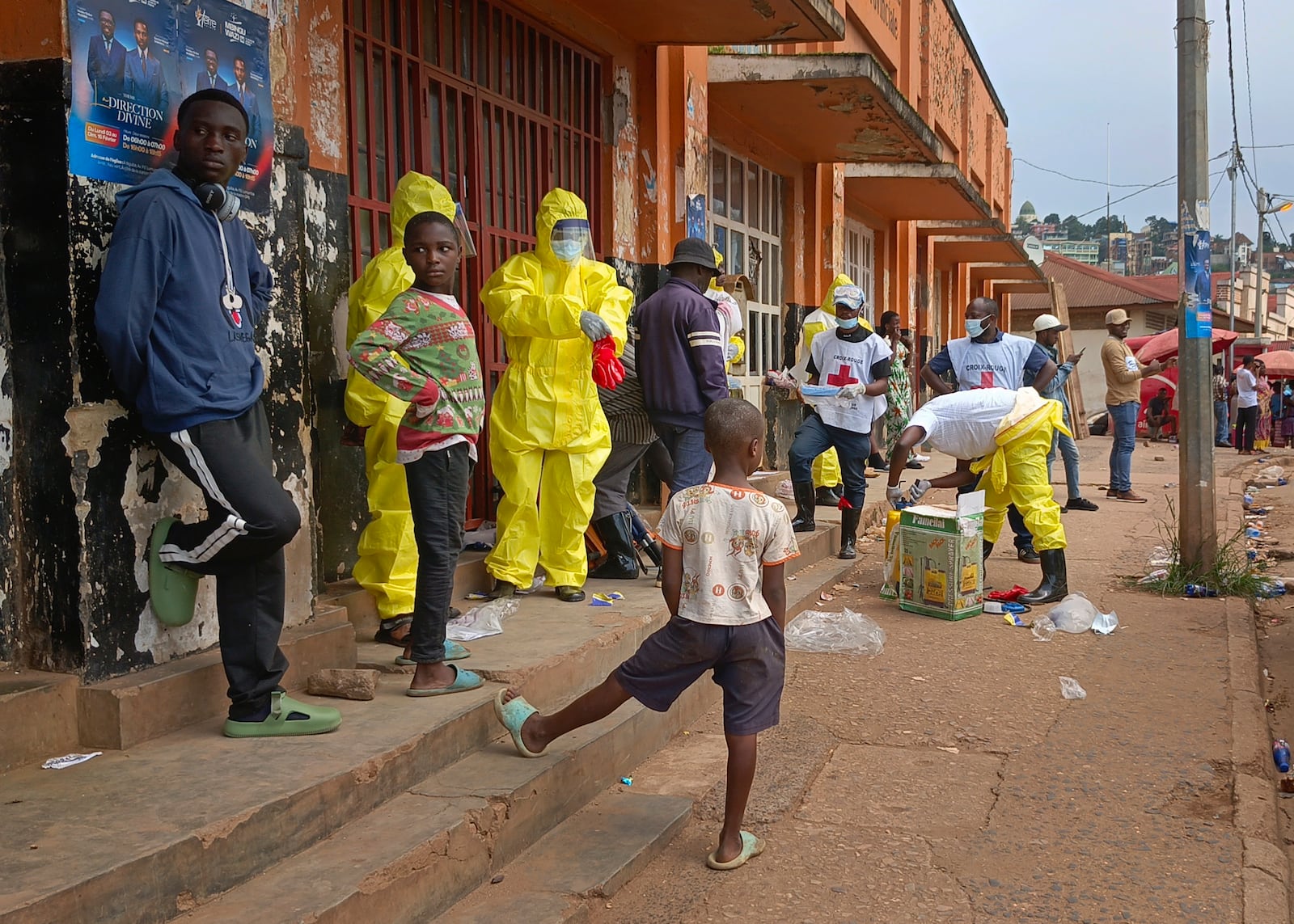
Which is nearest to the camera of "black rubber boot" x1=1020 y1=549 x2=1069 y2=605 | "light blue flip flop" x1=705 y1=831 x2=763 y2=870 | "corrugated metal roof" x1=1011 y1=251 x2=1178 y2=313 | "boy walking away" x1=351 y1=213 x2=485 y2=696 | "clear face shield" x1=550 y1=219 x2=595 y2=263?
"light blue flip flop" x1=705 y1=831 x2=763 y2=870

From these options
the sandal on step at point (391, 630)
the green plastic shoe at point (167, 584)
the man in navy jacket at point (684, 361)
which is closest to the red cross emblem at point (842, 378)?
the man in navy jacket at point (684, 361)

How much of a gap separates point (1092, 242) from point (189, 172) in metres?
126

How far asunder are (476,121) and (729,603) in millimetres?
3730

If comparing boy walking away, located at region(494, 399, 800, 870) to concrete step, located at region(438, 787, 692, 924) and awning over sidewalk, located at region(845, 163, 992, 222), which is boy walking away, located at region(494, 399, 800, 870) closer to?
→ concrete step, located at region(438, 787, 692, 924)

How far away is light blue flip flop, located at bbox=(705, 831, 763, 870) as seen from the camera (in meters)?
3.38

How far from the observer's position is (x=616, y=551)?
5914 mm

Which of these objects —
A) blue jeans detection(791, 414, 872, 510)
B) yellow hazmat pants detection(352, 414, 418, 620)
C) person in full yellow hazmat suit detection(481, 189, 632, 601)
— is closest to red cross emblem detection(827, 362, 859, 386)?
blue jeans detection(791, 414, 872, 510)

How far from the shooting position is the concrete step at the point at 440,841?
262 cm

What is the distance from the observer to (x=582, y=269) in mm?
5305

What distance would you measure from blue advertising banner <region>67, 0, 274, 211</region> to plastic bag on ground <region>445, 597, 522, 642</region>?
5.76 ft

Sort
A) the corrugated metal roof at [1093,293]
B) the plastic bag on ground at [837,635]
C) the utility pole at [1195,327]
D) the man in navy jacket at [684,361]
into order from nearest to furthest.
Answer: the man in navy jacket at [684,361] → the plastic bag on ground at [837,635] → the utility pole at [1195,327] → the corrugated metal roof at [1093,293]

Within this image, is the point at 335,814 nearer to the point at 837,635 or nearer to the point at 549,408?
the point at 549,408

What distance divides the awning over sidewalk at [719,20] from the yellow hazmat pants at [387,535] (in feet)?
11.7

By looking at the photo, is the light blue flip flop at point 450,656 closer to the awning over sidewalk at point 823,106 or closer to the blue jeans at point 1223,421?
the awning over sidewalk at point 823,106
